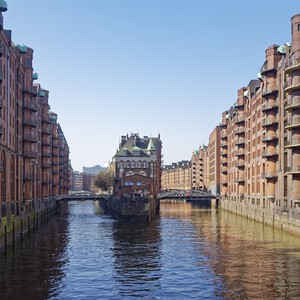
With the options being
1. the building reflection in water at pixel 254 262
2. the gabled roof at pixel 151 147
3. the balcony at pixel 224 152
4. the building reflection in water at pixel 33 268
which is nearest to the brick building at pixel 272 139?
the building reflection in water at pixel 254 262

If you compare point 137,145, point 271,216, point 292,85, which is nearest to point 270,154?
point 271,216

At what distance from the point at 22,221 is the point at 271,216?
40728 millimetres

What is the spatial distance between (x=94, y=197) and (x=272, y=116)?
222 feet

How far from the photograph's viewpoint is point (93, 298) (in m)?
34.6

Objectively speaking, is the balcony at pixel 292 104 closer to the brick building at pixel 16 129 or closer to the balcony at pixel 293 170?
the balcony at pixel 293 170

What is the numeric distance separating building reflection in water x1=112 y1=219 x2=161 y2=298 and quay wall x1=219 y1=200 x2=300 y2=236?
735 inches

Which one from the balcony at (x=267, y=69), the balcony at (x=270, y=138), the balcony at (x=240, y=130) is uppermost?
the balcony at (x=267, y=69)

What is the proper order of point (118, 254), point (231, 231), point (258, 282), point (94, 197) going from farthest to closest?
point (94, 197), point (231, 231), point (118, 254), point (258, 282)

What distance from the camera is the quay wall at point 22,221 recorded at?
58.0 meters

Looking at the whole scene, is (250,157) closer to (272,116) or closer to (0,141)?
(272,116)

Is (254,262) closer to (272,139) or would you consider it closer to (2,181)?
(2,181)

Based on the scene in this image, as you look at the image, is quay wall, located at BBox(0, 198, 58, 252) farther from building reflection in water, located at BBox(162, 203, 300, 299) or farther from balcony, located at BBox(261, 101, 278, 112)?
balcony, located at BBox(261, 101, 278, 112)

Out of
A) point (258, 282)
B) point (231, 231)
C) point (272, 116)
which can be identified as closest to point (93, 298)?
point (258, 282)

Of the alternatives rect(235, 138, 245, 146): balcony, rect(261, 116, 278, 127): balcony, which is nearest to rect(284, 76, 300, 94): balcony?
rect(261, 116, 278, 127): balcony
